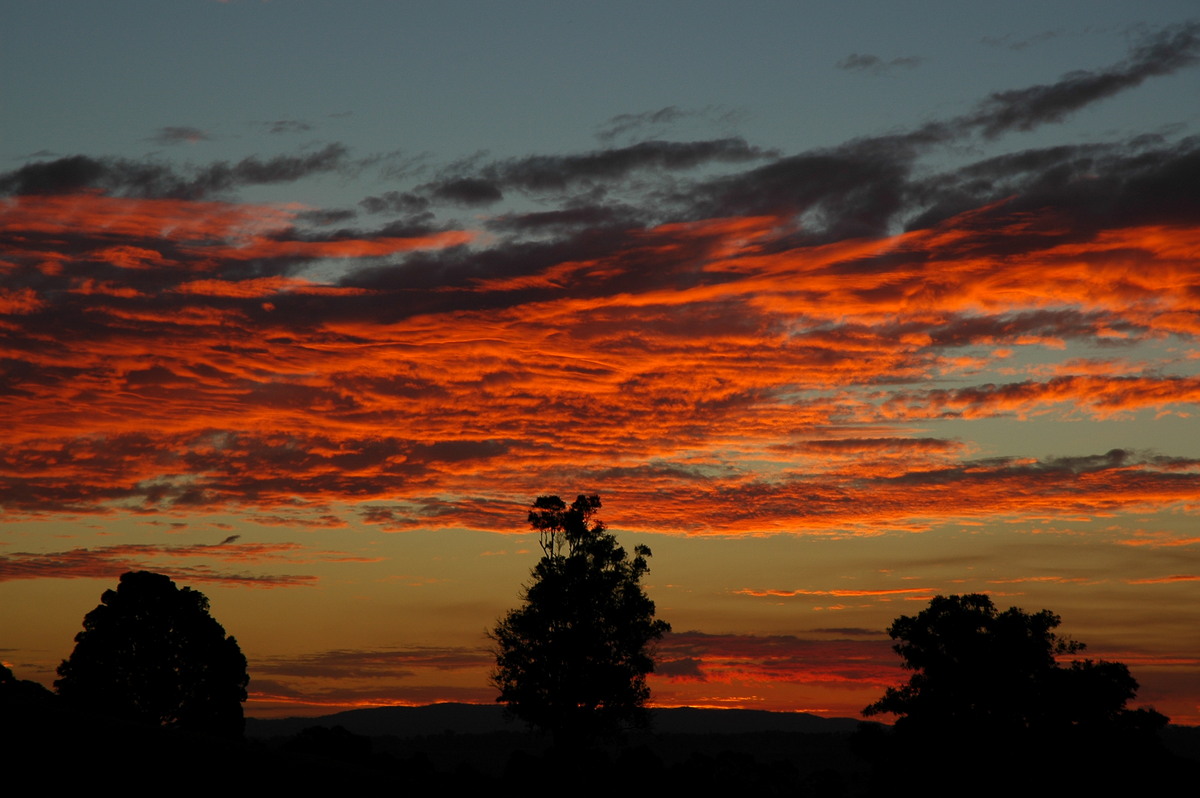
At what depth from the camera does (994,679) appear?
195ft

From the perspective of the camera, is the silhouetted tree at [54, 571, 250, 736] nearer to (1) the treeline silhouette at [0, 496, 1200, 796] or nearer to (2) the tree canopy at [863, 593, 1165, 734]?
(1) the treeline silhouette at [0, 496, 1200, 796]

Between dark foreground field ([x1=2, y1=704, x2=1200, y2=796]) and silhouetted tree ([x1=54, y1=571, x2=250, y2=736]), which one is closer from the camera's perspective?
dark foreground field ([x1=2, y1=704, x2=1200, y2=796])

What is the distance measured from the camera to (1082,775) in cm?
5578

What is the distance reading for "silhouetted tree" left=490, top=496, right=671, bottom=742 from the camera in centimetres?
6366

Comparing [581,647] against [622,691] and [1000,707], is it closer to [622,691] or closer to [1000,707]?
[622,691]

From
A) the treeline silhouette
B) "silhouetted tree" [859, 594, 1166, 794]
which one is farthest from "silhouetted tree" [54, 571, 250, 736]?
"silhouetted tree" [859, 594, 1166, 794]

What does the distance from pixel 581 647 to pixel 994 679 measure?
22.6 metres

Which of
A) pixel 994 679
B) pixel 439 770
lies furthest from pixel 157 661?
pixel 994 679

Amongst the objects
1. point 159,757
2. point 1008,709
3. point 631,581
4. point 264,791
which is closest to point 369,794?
point 264,791

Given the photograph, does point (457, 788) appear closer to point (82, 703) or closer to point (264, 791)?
point (264, 791)

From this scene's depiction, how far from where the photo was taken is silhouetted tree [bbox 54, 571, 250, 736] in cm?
5784

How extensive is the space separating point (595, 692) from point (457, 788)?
23.1 m

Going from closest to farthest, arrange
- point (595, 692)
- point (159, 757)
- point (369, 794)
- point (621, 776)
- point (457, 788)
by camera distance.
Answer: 1. point (159, 757)
2. point (369, 794)
3. point (457, 788)
4. point (621, 776)
5. point (595, 692)

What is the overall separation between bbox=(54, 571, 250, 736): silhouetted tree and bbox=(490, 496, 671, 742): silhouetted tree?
15.5 metres
